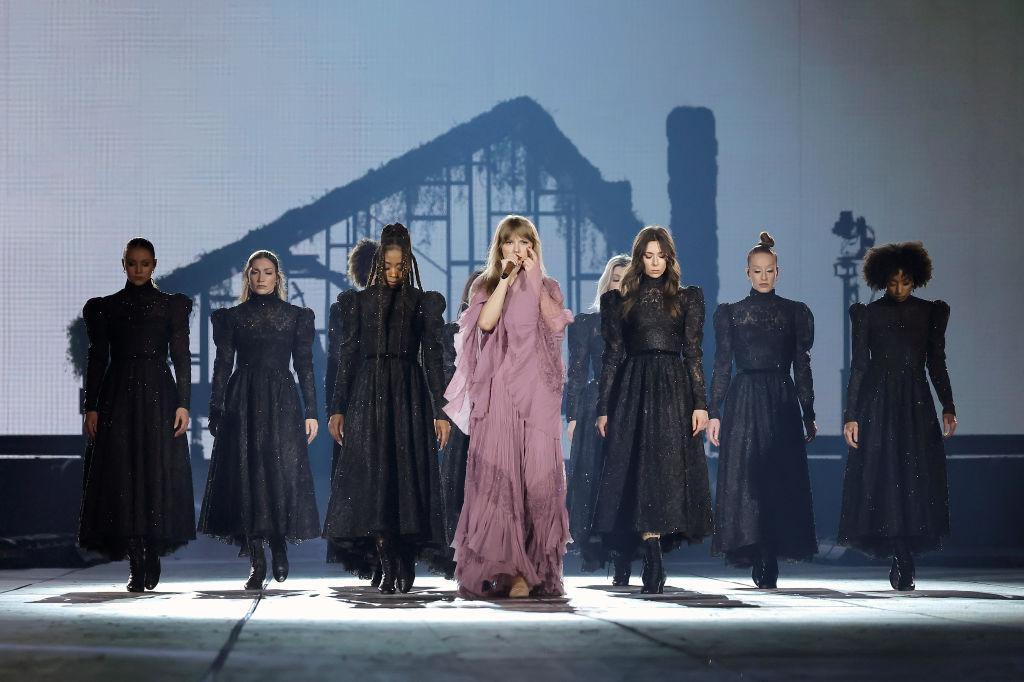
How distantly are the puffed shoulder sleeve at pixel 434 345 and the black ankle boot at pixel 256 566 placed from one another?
48.3 inches

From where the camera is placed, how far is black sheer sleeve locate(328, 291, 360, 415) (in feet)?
22.5

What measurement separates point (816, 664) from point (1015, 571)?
16.7 feet

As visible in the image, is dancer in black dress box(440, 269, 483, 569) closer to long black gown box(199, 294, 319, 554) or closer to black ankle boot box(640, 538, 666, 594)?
long black gown box(199, 294, 319, 554)

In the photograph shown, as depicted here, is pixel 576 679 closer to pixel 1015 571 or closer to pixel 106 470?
pixel 106 470

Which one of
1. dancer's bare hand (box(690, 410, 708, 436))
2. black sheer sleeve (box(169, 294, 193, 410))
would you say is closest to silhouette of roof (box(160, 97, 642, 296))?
black sheer sleeve (box(169, 294, 193, 410))

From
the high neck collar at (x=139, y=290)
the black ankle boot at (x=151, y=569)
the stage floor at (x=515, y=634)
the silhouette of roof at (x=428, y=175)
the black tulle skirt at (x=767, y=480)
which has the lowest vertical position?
the stage floor at (x=515, y=634)

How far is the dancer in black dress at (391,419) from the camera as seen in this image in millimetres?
6809

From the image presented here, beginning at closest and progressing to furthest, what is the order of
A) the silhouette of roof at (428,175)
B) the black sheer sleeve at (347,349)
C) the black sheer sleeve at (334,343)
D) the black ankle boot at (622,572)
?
the black sheer sleeve at (347,349), the black sheer sleeve at (334,343), the black ankle boot at (622,572), the silhouette of roof at (428,175)

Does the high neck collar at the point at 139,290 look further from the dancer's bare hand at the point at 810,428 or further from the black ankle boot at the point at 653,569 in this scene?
the dancer's bare hand at the point at 810,428

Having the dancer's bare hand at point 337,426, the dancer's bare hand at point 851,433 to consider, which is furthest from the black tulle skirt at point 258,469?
the dancer's bare hand at point 851,433

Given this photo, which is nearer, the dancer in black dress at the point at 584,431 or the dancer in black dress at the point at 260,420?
the dancer in black dress at the point at 260,420

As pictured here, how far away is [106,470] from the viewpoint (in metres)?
7.23

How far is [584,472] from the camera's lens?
9.00 metres

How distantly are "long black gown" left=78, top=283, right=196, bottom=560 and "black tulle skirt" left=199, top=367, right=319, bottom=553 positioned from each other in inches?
16.0
